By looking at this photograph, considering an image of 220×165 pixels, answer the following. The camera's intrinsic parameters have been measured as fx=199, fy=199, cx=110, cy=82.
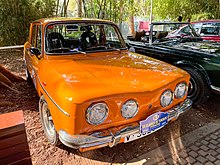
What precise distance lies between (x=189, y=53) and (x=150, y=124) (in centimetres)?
224

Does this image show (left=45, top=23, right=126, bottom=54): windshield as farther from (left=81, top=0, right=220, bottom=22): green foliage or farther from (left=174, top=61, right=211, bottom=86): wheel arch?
(left=81, top=0, right=220, bottom=22): green foliage

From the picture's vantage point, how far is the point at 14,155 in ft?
4.50

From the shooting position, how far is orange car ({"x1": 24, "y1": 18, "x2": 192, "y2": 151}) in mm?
1877

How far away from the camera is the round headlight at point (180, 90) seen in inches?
97.6

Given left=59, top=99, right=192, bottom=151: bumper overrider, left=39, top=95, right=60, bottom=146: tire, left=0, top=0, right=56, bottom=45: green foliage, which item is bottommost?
left=39, top=95, right=60, bottom=146: tire

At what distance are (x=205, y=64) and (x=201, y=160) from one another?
179cm

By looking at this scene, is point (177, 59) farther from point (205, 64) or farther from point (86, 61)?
point (86, 61)

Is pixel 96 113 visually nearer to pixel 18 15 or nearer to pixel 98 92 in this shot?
pixel 98 92

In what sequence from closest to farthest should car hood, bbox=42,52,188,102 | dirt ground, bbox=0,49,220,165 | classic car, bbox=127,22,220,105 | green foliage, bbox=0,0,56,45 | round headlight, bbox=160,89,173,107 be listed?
car hood, bbox=42,52,188,102 < round headlight, bbox=160,89,173,107 < dirt ground, bbox=0,49,220,165 < classic car, bbox=127,22,220,105 < green foliage, bbox=0,0,56,45

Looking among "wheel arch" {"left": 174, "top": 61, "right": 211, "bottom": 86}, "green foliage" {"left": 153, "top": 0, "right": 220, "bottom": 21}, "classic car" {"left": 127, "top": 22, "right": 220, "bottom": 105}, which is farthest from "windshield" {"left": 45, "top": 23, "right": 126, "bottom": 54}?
"green foliage" {"left": 153, "top": 0, "right": 220, "bottom": 21}

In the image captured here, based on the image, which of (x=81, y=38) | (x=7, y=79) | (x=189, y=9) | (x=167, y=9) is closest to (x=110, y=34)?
(x=81, y=38)

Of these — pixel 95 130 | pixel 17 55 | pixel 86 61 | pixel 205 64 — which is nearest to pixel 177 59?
pixel 205 64

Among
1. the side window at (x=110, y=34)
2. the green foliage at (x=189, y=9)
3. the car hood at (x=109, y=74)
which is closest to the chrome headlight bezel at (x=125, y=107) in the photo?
the car hood at (x=109, y=74)

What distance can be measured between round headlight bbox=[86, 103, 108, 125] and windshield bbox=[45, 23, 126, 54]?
53.4 inches
